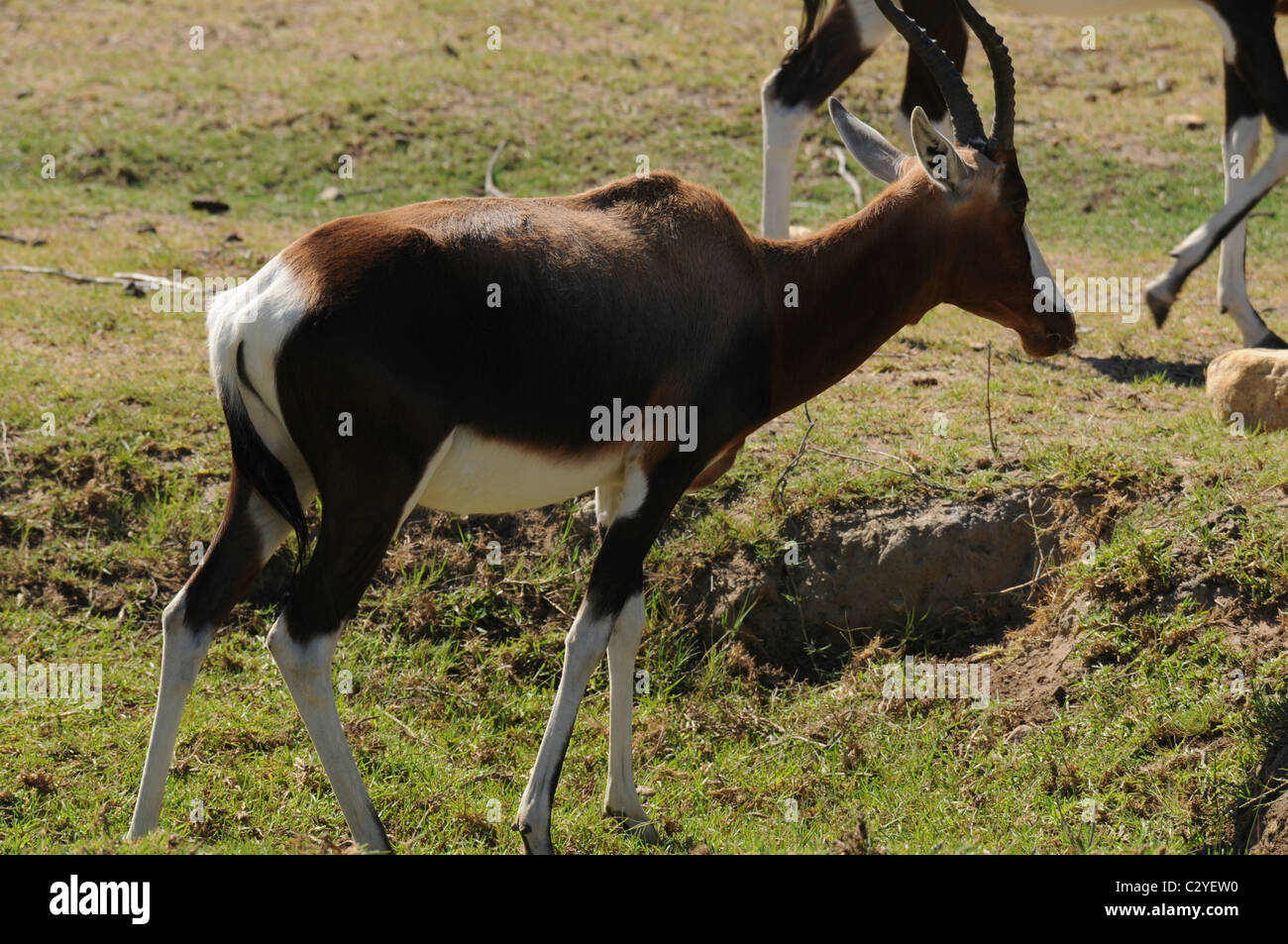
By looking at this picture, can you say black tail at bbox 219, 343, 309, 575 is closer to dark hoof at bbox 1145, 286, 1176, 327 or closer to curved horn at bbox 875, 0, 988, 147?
curved horn at bbox 875, 0, 988, 147

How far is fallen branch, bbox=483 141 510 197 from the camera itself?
1057 centimetres

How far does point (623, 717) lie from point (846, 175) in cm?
738

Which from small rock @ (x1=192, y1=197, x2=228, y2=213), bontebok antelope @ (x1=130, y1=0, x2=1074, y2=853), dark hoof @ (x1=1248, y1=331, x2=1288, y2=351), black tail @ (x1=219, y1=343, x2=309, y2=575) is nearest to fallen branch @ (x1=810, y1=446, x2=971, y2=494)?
bontebok antelope @ (x1=130, y1=0, x2=1074, y2=853)

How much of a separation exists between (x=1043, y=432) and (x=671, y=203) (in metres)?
2.75

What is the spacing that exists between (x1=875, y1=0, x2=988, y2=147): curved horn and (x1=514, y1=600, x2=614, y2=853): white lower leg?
2207mm

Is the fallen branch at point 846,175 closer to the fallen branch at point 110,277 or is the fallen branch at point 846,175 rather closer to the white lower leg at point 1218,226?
the white lower leg at point 1218,226

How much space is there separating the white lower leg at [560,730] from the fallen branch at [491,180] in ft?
21.0

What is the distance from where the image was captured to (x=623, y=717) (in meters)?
4.89

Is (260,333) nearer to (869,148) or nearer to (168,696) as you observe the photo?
(168,696)

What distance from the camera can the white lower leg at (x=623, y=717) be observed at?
189 inches

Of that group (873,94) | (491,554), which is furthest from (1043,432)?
(873,94)
